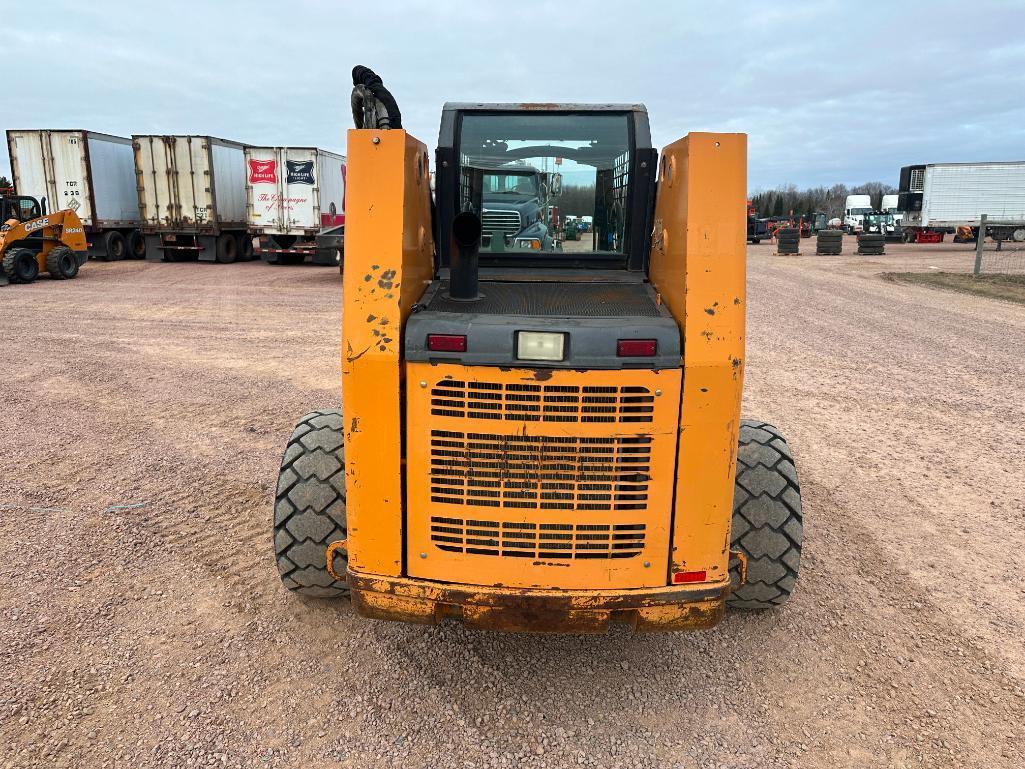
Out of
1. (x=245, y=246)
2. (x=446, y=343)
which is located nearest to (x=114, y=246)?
(x=245, y=246)

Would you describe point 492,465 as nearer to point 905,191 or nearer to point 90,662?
point 90,662

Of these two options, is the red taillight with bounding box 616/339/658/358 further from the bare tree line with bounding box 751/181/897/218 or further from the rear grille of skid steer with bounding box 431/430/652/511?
the bare tree line with bounding box 751/181/897/218

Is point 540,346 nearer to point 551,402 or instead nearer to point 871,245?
point 551,402

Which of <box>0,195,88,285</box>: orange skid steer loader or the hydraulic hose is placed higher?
the hydraulic hose

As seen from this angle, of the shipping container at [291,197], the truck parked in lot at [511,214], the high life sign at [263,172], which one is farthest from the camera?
the high life sign at [263,172]

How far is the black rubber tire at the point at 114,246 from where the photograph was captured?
22469 mm

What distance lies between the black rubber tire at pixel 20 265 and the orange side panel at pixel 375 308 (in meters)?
17.9

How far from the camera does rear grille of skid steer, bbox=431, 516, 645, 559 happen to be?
272cm

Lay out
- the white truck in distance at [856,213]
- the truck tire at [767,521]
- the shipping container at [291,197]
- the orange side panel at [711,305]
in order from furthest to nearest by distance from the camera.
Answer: the white truck in distance at [856,213] < the shipping container at [291,197] < the truck tire at [767,521] < the orange side panel at [711,305]

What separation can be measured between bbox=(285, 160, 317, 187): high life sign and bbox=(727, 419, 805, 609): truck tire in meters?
20.0

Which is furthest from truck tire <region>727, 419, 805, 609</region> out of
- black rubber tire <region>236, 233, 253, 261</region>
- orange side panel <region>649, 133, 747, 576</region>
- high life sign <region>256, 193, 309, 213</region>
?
black rubber tire <region>236, 233, 253, 261</region>

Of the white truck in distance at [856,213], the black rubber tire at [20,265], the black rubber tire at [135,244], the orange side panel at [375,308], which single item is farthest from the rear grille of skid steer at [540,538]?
the white truck in distance at [856,213]

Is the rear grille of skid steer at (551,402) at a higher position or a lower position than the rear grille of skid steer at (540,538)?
higher

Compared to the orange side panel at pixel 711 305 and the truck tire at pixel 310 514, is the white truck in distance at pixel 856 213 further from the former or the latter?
the truck tire at pixel 310 514
